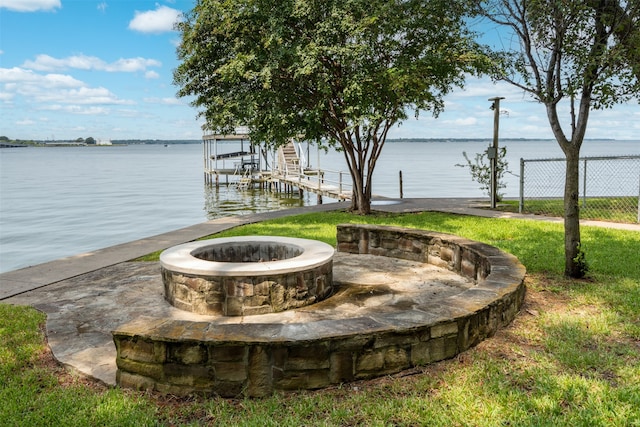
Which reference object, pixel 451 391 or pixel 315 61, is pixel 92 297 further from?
pixel 315 61

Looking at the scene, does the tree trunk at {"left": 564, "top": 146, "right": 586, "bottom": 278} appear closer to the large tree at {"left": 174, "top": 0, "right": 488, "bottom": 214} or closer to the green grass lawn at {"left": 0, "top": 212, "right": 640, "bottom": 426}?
the green grass lawn at {"left": 0, "top": 212, "right": 640, "bottom": 426}

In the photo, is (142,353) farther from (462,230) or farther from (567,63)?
(462,230)

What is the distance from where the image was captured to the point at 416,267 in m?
7.89

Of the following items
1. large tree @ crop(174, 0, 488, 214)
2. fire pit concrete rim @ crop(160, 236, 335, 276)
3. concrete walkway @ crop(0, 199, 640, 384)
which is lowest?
concrete walkway @ crop(0, 199, 640, 384)

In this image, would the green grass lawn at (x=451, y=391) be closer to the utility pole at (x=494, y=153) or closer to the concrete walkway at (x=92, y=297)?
the concrete walkway at (x=92, y=297)

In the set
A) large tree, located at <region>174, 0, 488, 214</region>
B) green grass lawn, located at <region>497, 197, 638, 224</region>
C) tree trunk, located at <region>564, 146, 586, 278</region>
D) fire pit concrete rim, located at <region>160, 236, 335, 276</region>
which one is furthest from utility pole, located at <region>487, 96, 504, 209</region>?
fire pit concrete rim, located at <region>160, 236, 335, 276</region>

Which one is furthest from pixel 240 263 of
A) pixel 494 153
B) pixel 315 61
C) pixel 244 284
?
pixel 494 153

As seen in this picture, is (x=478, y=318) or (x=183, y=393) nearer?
(x=183, y=393)

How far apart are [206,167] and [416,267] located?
38286 mm

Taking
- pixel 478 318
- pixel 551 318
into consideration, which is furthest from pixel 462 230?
pixel 478 318

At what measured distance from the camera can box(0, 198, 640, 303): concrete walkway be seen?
297 inches

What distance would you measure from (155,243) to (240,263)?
535 centimetres

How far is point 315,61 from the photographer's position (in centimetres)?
1231

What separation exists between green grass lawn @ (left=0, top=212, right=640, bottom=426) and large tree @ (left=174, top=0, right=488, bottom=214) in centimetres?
864
